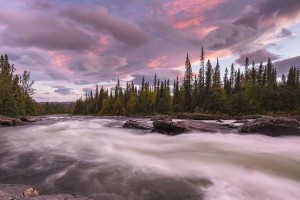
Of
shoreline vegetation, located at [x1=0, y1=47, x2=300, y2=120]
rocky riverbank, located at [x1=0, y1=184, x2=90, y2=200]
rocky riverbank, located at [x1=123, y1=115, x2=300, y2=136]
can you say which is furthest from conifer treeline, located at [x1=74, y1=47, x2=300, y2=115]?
rocky riverbank, located at [x1=0, y1=184, x2=90, y2=200]

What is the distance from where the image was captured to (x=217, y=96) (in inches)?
3027

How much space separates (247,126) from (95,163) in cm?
1386

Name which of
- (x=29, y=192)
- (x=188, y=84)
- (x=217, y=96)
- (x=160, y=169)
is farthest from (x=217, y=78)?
(x=29, y=192)

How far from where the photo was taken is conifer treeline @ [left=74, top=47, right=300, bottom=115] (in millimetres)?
72438

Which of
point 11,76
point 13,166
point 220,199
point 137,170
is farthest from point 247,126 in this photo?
point 11,76

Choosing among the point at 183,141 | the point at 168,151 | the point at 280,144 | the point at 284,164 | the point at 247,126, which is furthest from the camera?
the point at 247,126

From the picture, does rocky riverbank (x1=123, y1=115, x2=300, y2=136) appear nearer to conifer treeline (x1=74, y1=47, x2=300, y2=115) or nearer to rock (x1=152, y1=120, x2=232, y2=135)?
rock (x1=152, y1=120, x2=232, y2=135)

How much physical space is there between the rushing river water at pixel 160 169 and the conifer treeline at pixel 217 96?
58.3 metres

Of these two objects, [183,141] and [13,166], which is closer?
[13,166]

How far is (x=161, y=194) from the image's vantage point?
8.71 meters

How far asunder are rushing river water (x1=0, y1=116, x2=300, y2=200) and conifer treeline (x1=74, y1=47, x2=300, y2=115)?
5829cm

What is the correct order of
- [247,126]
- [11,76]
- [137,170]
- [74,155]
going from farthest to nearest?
[11,76], [247,126], [74,155], [137,170]

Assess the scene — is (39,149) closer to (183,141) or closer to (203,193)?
(183,141)

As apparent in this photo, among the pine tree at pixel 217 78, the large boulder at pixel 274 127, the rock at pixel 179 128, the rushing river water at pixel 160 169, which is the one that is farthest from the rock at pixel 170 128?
the pine tree at pixel 217 78
